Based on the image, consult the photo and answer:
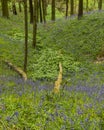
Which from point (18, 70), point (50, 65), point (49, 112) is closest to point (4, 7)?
point (50, 65)

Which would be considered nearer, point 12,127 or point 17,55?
point 12,127

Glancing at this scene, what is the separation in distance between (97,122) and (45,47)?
14.3 metres

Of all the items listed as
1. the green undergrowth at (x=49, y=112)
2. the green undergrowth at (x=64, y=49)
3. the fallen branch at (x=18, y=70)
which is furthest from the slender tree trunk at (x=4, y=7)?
the green undergrowth at (x=49, y=112)

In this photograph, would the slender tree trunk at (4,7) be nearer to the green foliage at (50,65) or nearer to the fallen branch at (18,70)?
the green foliage at (50,65)

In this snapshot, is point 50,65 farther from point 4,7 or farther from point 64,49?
point 4,7

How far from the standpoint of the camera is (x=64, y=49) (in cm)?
2128

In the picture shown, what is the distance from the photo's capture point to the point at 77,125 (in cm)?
816

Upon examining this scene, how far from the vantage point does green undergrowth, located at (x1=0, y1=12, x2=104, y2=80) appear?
54.9 feet

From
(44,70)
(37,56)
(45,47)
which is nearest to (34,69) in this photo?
(44,70)

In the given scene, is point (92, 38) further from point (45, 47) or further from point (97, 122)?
point (97, 122)

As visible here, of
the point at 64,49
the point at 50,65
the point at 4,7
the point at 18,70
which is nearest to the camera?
the point at 18,70

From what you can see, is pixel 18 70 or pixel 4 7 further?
pixel 4 7

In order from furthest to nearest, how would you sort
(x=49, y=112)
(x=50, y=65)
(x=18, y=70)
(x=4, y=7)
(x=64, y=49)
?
1. (x=4, y=7)
2. (x=64, y=49)
3. (x=50, y=65)
4. (x=18, y=70)
5. (x=49, y=112)

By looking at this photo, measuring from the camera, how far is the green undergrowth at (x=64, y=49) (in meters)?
16.7
